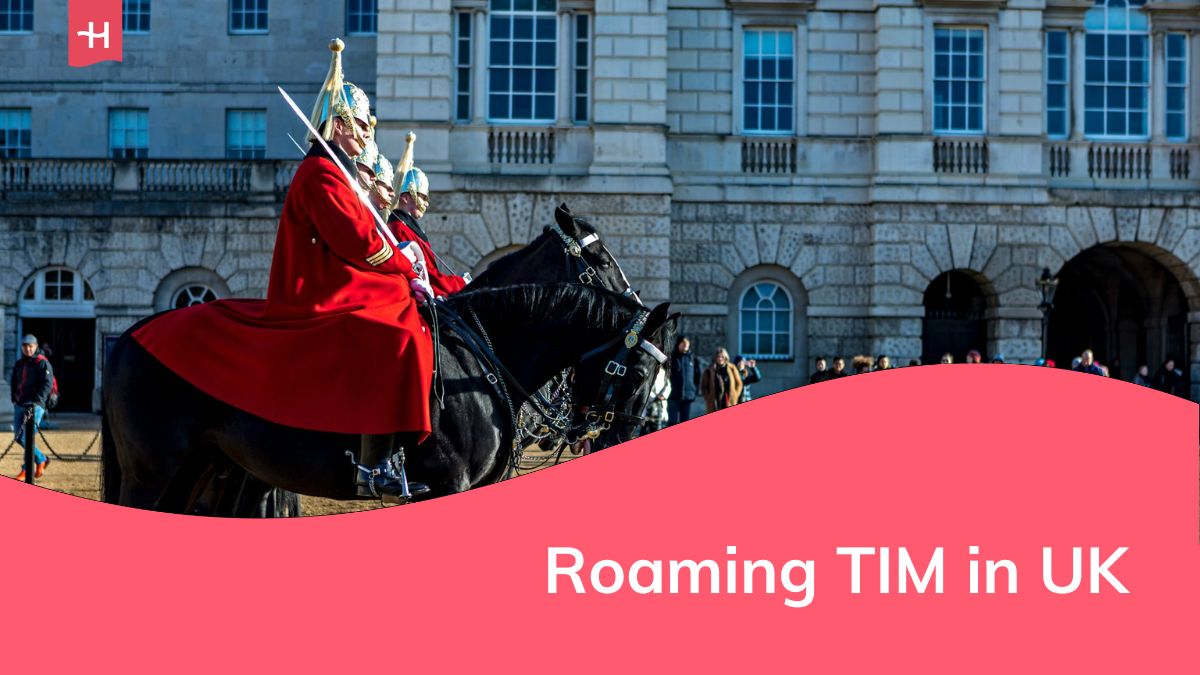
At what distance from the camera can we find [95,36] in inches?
821

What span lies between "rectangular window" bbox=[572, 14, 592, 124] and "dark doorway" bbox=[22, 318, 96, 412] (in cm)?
1102

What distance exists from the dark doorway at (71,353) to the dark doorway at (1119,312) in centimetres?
2070

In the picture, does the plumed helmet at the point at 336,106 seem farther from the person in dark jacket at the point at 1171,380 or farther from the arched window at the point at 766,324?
the person in dark jacket at the point at 1171,380

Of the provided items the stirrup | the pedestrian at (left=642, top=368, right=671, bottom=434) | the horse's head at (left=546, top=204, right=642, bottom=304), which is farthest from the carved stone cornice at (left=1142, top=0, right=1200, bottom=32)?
the stirrup

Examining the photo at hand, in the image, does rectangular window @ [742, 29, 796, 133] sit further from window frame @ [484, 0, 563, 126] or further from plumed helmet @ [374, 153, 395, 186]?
plumed helmet @ [374, 153, 395, 186]

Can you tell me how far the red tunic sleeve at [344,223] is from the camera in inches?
266

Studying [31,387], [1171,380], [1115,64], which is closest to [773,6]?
[1115,64]

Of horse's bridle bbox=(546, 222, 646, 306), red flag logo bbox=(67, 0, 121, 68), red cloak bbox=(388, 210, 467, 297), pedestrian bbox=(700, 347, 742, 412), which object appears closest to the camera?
horse's bridle bbox=(546, 222, 646, 306)

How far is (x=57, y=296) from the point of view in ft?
86.4

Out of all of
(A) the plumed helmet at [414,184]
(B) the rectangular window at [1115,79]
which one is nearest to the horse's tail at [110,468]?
(A) the plumed helmet at [414,184]

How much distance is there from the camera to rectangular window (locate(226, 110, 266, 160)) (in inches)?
1181

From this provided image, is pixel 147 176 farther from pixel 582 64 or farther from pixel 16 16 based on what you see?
pixel 582 64

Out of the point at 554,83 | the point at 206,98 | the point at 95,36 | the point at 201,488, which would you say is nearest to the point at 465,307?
the point at 201,488

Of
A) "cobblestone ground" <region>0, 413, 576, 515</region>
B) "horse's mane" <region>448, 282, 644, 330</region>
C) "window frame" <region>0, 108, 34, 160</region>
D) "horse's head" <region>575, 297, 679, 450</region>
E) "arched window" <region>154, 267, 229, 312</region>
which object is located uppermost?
"window frame" <region>0, 108, 34, 160</region>
